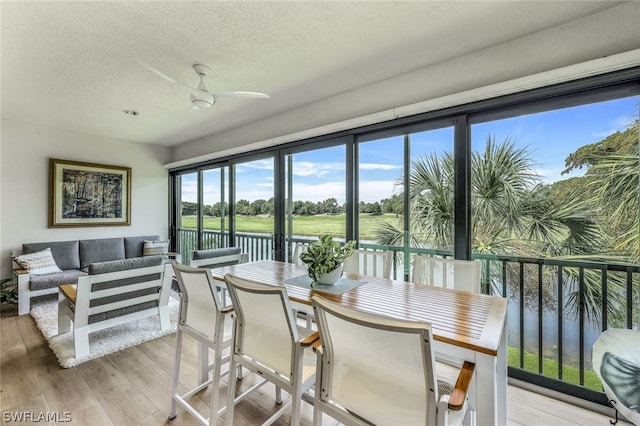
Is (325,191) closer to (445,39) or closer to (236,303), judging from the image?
(445,39)

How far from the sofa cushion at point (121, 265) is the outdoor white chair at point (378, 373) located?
95.2 inches

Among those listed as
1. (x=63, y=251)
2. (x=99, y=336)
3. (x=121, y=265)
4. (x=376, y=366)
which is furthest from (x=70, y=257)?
(x=376, y=366)

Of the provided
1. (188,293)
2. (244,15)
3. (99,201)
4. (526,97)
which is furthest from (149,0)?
(99,201)

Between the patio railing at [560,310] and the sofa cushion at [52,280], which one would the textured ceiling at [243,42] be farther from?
the sofa cushion at [52,280]

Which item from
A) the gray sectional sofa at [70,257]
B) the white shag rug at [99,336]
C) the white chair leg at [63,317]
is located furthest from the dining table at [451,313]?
the gray sectional sofa at [70,257]

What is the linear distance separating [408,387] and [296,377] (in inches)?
21.7

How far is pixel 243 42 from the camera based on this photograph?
7.31 feet

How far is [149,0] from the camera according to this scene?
1785 millimetres

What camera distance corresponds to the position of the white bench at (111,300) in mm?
2580

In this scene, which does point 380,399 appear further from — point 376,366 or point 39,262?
point 39,262

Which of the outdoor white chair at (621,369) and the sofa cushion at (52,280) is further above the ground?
the outdoor white chair at (621,369)

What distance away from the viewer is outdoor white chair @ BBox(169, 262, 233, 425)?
164 centimetres

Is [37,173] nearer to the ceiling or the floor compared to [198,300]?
nearer to the ceiling

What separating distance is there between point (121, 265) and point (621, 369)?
3686mm
